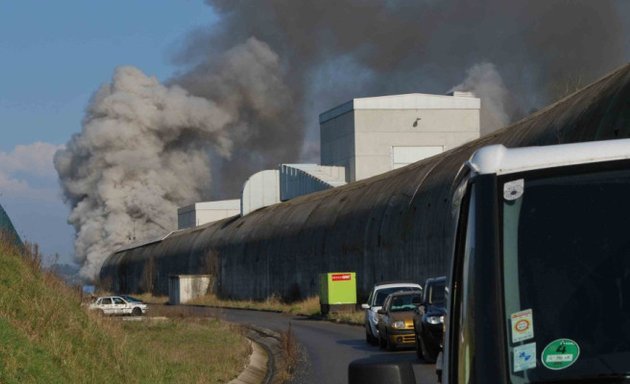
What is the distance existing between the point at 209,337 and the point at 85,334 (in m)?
14.9

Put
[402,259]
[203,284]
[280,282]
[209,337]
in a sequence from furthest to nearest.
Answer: [203,284] < [280,282] < [402,259] < [209,337]

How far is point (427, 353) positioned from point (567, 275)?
1915 cm

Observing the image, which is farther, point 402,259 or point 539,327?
point 402,259

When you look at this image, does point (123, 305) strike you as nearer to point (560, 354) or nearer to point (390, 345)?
point (390, 345)

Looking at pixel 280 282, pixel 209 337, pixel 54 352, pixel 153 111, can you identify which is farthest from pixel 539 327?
pixel 153 111

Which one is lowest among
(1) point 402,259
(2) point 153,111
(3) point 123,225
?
(1) point 402,259

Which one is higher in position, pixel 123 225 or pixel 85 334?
pixel 123 225

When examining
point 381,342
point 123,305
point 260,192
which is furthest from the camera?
point 260,192

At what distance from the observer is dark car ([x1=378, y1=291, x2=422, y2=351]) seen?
1099 inches

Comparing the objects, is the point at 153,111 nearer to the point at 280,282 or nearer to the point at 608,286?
the point at 280,282

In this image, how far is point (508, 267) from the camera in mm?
4336

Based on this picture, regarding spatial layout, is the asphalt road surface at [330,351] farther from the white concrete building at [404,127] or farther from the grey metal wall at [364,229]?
the white concrete building at [404,127]

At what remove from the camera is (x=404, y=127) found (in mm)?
84938

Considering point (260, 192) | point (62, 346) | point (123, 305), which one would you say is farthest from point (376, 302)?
point (260, 192)
